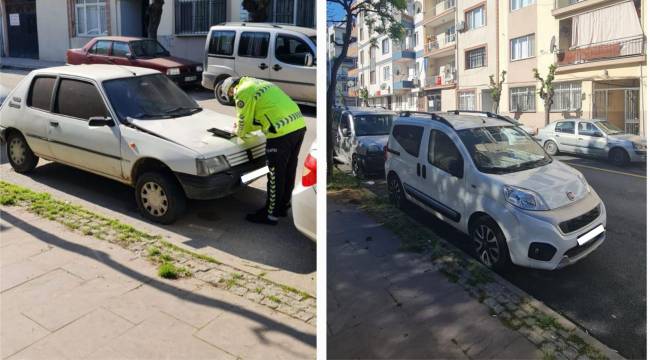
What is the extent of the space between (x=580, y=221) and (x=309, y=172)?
106 centimetres

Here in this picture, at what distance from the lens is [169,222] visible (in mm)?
3008

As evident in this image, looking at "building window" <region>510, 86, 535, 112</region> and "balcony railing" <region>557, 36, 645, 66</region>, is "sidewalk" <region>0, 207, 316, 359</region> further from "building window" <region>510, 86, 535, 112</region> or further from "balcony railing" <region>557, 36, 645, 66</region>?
"balcony railing" <region>557, 36, 645, 66</region>

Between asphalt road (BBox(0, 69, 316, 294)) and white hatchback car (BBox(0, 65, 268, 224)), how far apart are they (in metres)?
0.11

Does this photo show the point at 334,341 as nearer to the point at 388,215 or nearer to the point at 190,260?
A: the point at 388,215

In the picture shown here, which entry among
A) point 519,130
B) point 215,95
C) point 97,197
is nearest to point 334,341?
point 519,130

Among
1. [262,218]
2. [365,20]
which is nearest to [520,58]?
[365,20]

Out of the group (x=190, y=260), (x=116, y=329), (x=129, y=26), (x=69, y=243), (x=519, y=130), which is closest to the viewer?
(x=519, y=130)

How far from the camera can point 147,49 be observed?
3.57m

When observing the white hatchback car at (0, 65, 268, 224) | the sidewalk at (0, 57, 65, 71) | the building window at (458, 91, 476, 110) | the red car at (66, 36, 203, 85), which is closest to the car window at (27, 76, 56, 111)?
the white hatchback car at (0, 65, 268, 224)

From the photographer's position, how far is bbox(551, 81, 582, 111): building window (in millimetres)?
1630

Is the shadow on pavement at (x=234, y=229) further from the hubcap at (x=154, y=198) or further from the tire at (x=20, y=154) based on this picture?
the tire at (x=20, y=154)

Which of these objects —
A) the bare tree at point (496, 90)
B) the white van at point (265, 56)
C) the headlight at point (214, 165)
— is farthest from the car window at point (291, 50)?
the bare tree at point (496, 90)

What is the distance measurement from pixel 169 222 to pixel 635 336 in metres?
2.42

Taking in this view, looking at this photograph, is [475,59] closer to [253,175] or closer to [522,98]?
[522,98]
